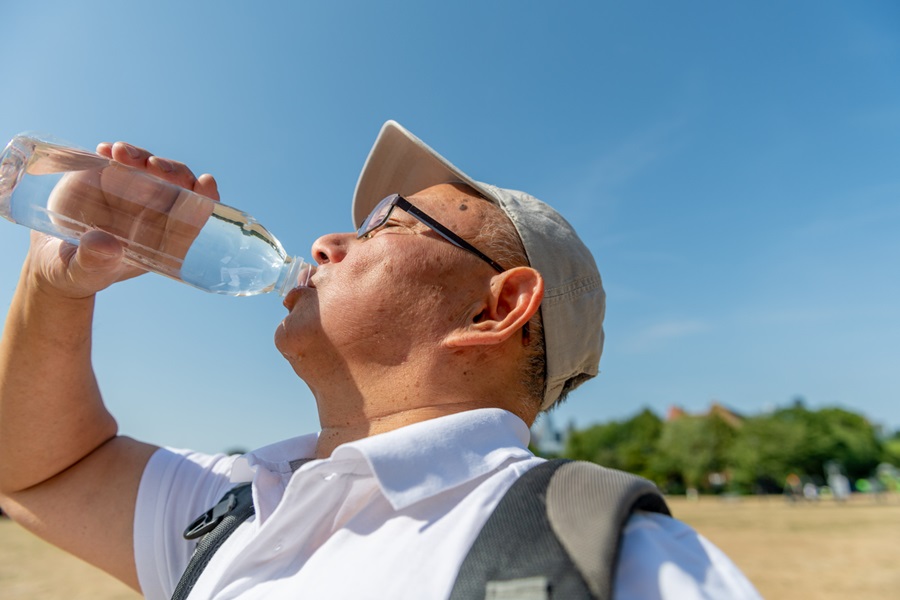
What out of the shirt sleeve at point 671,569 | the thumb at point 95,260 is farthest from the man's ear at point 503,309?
the thumb at point 95,260

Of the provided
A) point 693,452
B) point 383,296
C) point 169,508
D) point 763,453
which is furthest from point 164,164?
point 693,452

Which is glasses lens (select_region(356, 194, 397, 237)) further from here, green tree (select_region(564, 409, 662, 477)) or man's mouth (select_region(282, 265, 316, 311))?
green tree (select_region(564, 409, 662, 477))

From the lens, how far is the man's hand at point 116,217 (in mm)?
2404

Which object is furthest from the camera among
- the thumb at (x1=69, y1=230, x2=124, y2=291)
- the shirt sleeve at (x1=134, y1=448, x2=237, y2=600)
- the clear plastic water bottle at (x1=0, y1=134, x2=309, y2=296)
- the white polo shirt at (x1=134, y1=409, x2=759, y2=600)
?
the clear plastic water bottle at (x1=0, y1=134, x2=309, y2=296)

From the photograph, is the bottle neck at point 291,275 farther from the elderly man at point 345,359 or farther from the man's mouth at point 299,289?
the elderly man at point 345,359

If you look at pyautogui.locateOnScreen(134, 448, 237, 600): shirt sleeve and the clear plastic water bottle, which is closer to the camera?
pyautogui.locateOnScreen(134, 448, 237, 600): shirt sleeve

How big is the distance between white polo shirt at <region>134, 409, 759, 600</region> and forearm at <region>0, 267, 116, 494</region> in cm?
98

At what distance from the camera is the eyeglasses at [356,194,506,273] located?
2535mm

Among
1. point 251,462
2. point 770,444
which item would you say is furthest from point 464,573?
point 770,444

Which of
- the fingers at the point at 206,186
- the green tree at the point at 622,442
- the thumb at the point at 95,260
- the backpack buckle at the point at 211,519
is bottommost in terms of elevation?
the green tree at the point at 622,442

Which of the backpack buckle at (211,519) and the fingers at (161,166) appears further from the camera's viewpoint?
the fingers at (161,166)

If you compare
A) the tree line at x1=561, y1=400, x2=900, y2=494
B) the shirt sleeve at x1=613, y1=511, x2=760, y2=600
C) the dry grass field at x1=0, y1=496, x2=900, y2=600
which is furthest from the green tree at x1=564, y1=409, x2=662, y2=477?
the shirt sleeve at x1=613, y1=511, x2=760, y2=600

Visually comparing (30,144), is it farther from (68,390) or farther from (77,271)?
(68,390)

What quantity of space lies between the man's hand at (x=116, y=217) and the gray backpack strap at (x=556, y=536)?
1.75 meters
